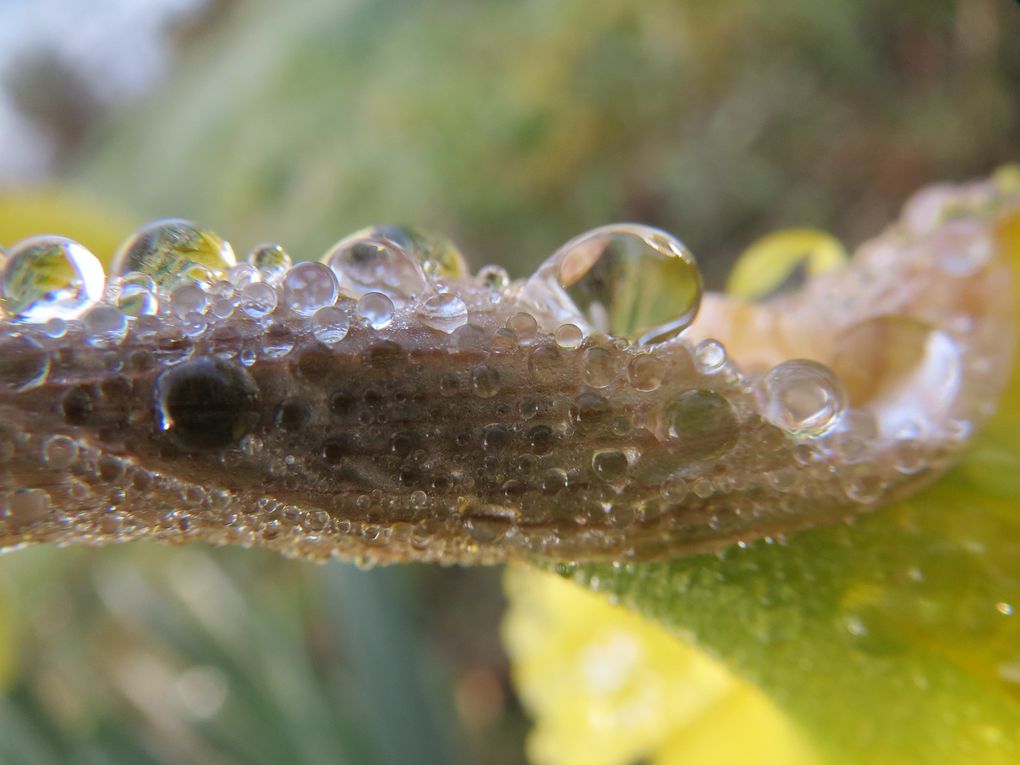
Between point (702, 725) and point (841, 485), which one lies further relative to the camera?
point (702, 725)

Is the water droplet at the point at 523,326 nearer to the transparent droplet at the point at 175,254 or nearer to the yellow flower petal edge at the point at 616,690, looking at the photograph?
the transparent droplet at the point at 175,254

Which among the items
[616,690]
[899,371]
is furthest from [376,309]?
[616,690]

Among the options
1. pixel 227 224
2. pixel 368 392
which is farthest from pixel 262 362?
pixel 227 224

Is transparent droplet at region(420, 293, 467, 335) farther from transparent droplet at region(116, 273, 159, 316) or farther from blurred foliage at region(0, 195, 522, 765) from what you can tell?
blurred foliage at region(0, 195, 522, 765)

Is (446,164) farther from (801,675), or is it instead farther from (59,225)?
(801,675)

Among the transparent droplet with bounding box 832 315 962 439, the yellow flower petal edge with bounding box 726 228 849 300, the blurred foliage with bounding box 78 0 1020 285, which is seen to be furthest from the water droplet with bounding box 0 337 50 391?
the blurred foliage with bounding box 78 0 1020 285

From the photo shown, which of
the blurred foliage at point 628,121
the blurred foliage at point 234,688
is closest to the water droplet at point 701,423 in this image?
the blurred foliage at point 234,688
